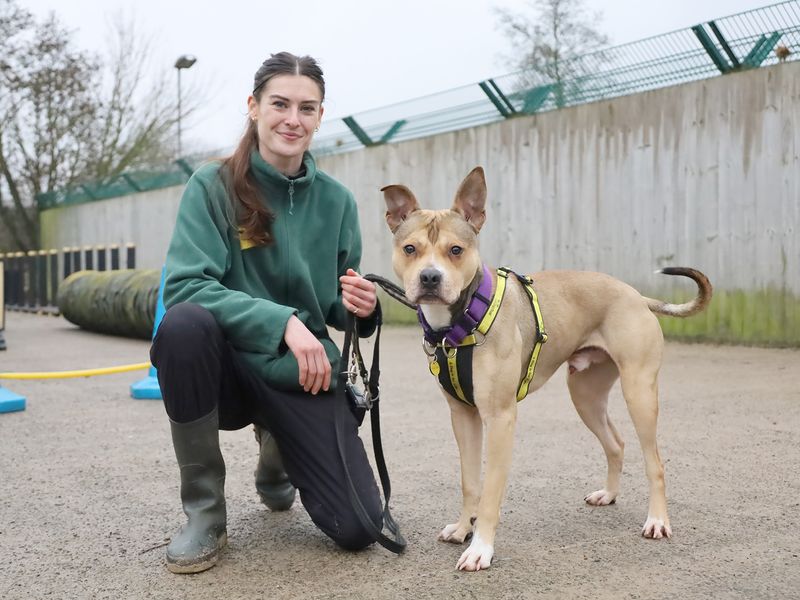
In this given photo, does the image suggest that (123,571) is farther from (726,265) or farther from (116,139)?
(116,139)

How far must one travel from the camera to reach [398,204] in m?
3.00

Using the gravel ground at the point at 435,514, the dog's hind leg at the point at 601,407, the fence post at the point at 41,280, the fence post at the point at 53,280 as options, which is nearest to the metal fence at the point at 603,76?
the gravel ground at the point at 435,514

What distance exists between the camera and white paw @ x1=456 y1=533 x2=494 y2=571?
8.71ft

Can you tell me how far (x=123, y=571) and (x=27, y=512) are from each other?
35.7 inches

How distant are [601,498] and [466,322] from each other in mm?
1149

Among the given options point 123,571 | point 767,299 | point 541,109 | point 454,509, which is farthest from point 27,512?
point 541,109

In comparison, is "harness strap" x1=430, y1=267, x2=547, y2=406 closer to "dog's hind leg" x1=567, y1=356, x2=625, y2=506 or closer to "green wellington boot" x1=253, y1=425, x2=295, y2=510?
"dog's hind leg" x1=567, y1=356, x2=625, y2=506

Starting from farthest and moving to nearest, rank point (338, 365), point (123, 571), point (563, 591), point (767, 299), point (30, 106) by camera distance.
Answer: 1. point (30, 106)
2. point (767, 299)
3. point (338, 365)
4. point (123, 571)
5. point (563, 591)

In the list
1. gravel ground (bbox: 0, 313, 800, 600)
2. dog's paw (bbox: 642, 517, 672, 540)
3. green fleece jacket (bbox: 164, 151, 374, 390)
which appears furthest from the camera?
dog's paw (bbox: 642, 517, 672, 540)

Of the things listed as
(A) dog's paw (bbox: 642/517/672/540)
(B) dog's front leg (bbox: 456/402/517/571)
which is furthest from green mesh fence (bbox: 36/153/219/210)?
(A) dog's paw (bbox: 642/517/672/540)

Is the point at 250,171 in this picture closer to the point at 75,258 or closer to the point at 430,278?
the point at 430,278

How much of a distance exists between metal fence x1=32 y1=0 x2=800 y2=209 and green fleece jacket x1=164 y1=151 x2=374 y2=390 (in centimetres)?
673

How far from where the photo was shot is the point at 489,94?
11.0 m

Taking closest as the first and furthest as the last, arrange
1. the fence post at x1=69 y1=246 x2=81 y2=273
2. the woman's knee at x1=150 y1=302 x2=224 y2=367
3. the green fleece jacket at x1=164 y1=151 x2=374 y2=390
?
the woman's knee at x1=150 y1=302 x2=224 y2=367, the green fleece jacket at x1=164 y1=151 x2=374 y2=390, the fence post at x1=69 y1=246 x2=81 y2=273
